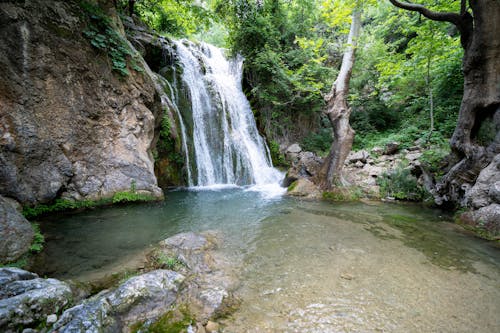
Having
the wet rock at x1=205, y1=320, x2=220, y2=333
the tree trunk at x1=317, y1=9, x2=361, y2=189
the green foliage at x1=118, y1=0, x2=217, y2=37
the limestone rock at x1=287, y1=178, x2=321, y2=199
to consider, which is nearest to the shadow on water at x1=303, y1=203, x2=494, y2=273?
the limestone rock at x1=287, y1=178, x2=321, y2=199

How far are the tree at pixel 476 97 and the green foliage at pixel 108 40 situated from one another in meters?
7.82

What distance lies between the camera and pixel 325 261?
3012 mm

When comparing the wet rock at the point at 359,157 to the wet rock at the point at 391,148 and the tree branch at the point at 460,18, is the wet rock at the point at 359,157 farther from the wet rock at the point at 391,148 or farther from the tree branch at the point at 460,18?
the tree branch at the point at 460,18

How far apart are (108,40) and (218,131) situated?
5.67m

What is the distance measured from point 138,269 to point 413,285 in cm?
326

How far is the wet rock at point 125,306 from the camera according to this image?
154cm

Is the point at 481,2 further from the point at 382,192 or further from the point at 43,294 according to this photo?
the point at 43,294

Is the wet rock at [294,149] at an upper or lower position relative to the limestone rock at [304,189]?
upper

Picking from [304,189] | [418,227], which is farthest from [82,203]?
[418,227]

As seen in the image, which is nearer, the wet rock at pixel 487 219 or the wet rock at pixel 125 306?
the wet rock at pixel 125 306

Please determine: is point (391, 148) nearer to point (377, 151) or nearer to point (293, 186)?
point (377, 151)

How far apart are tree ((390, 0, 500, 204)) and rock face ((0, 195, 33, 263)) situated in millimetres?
8619

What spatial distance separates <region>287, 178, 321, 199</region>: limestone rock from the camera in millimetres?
7522

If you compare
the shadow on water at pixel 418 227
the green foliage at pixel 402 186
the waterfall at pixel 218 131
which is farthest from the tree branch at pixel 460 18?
the waterfall at pixel 218 131
